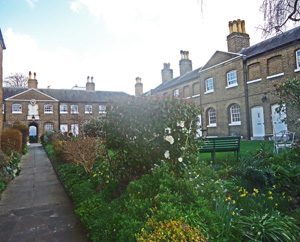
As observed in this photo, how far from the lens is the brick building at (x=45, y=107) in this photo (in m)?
29.8

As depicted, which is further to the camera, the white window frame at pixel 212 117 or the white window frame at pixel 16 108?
the white window frame at pixel 16 108

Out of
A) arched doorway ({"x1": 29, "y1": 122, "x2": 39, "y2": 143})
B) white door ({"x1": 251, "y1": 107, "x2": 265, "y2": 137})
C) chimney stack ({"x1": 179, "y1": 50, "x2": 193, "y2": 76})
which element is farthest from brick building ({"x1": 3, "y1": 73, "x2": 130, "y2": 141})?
white door ({"x1": 251, "y1": 107, "x2": 265, "y2": 137})

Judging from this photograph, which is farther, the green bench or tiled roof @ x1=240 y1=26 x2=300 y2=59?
tiled roof @ x1=240 y1=26 x2=300 y2=59

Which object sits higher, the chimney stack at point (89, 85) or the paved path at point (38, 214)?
the chimney stack at point (89, 85)

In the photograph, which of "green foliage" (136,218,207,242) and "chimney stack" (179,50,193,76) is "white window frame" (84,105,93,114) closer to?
"chimney stack" (179,50,193,76)

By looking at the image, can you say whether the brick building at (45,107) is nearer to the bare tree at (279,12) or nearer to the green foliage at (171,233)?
the bare tree at (279,12)

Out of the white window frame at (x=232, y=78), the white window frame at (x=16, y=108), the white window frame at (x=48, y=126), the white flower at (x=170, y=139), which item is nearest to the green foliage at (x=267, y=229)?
the white flower at (x=170, y=139)

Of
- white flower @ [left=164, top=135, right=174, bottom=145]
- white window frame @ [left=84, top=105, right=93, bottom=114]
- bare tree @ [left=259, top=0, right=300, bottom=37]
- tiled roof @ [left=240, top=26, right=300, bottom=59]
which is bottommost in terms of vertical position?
white flower @ [left=164, top=135, right=174, bottom=145]

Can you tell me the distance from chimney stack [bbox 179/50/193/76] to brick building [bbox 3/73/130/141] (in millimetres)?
13029

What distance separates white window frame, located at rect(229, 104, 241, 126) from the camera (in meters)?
17.3

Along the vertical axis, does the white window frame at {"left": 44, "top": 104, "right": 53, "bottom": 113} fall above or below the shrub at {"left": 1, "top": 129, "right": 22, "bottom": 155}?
above

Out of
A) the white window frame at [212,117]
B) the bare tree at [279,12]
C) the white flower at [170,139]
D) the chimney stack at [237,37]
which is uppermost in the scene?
the chimney stack at [237,37]

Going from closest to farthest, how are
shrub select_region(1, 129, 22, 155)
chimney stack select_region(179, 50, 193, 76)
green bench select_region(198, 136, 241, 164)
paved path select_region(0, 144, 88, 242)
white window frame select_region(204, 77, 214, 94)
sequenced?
paved path select_region(0, 144, 88, 242), green bench select_region(198, 136, 241, 164), shrub select_region(1, 129, 22, 155), white window frame select_region(204, 77, 214, 94), chimney stack select_region(179, 50, 193, 76)

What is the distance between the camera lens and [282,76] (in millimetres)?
14117
